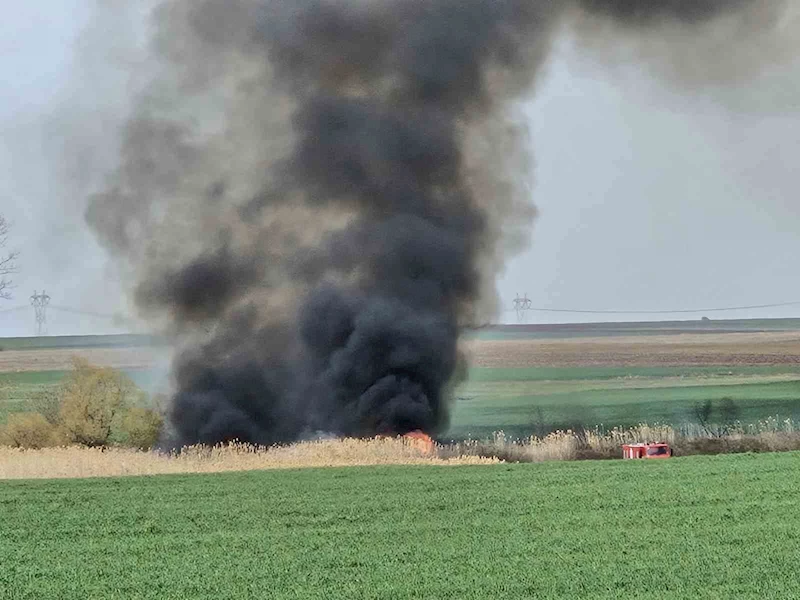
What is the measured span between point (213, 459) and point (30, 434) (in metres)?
9.16

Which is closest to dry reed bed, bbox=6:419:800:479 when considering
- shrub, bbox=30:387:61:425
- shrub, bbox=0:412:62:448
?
shrub, bbox=0:412:62:448

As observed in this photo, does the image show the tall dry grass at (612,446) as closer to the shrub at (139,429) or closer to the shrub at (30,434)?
the shrub at (139,429)

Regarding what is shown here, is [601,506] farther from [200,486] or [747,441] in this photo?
[747,441]

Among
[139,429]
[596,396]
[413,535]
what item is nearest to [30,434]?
[139,429]

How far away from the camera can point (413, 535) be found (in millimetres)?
14672

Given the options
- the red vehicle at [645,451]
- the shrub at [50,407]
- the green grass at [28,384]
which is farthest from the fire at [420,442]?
the green grass at [28,384]

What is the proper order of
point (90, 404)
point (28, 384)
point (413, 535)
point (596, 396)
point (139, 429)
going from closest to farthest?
1. point (413, 535)
2. point (90, 404)
3. point (139, 429)
4. point (596, 396)
5. point (28, 384)

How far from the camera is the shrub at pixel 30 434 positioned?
34.5 metres

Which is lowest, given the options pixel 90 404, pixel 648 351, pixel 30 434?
pixel 30 434

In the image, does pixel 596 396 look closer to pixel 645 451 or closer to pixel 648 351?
pixel 645 451

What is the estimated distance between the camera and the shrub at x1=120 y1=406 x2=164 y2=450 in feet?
117

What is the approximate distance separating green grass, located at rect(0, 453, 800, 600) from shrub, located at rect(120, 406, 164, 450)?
1351cm

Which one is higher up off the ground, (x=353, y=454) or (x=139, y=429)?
(x=139, y=429)

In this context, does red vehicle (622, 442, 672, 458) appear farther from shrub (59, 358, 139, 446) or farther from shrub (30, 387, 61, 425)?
shrub (30, 387, 61, 425)
